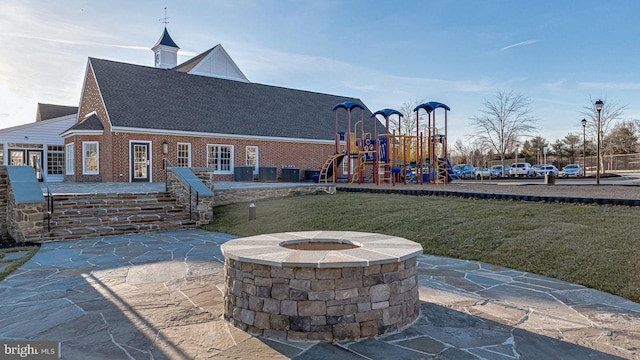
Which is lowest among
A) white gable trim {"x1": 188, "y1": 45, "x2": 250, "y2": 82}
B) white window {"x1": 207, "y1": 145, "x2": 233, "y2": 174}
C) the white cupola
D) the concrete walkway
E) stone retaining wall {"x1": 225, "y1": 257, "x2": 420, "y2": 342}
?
the concrete walkway

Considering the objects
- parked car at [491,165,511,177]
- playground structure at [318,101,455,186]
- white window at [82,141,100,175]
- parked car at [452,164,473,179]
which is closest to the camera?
playground structure at [318,101,455,186]

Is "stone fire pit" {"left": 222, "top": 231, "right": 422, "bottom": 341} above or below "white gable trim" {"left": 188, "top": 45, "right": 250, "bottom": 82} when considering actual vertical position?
below

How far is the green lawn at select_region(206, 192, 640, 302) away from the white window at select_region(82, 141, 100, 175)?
1055cm

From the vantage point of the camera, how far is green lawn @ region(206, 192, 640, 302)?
5.52m

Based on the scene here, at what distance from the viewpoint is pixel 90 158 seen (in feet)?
62.9

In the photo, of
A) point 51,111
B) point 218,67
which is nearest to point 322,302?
point 218,67

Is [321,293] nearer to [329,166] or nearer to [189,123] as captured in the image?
[329,166]

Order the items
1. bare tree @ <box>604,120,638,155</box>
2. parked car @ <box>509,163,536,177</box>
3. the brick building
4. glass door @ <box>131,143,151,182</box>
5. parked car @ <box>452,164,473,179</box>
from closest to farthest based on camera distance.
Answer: glass door @ <box>131,143,151,182</box> < the brick building < parked car @ <box>509,163,536,177</box> < parked car @ <box>452,164,473,179</box> < bare tree @ <box>604,120,638,155</box>

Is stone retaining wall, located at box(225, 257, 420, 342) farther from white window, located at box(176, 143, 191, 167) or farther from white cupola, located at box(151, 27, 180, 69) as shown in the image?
white cupola, located at box(151, 27, 180, 69)

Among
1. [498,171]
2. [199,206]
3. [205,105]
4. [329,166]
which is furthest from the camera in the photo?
[498,171]

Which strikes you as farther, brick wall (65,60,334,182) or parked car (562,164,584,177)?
parked car (562,164,584,177)

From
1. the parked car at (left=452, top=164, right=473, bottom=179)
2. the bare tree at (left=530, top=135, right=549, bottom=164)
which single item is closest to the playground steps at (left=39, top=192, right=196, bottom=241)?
the parked car at (left=452, top=164, right=473, bottom=179)

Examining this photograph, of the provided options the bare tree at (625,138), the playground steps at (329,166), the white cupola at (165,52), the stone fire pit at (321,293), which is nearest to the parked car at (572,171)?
the bare tree at (625,138)

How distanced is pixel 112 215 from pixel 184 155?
33.6 feet
